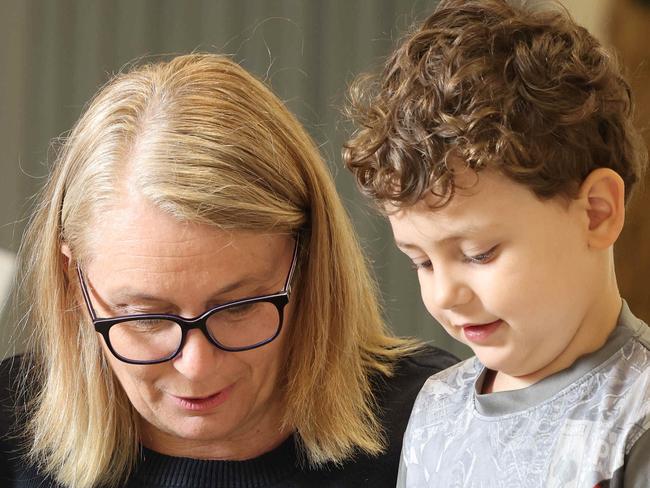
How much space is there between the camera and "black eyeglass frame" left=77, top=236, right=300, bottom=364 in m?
1.66

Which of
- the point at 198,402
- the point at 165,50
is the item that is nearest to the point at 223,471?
the point at 198,402

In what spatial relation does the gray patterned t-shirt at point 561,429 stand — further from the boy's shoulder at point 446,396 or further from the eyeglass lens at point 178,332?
the eyeglass lens at point 178,332

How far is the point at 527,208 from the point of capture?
4.12ft

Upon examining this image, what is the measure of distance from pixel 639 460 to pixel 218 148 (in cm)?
81

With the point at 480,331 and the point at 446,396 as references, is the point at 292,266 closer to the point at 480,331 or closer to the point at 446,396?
the point at 446,396

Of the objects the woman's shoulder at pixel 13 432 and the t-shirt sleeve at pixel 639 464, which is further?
the woman's shoulder at pixel 13 432

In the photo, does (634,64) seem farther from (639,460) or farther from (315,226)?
(639,460)

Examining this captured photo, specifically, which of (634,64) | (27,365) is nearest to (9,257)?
(27,365)

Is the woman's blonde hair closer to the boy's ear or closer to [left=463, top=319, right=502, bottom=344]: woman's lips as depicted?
[left=463, top=319, right=502, bottom=344]: woman's lips

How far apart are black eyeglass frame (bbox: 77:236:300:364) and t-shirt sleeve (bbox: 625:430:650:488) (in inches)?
26.8

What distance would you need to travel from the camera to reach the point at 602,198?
1.29 m

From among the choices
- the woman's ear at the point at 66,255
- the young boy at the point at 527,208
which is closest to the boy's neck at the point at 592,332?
the young boy at the point at 527,208

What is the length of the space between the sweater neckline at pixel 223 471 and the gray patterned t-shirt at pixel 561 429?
389 mm

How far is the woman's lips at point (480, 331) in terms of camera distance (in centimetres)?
131
